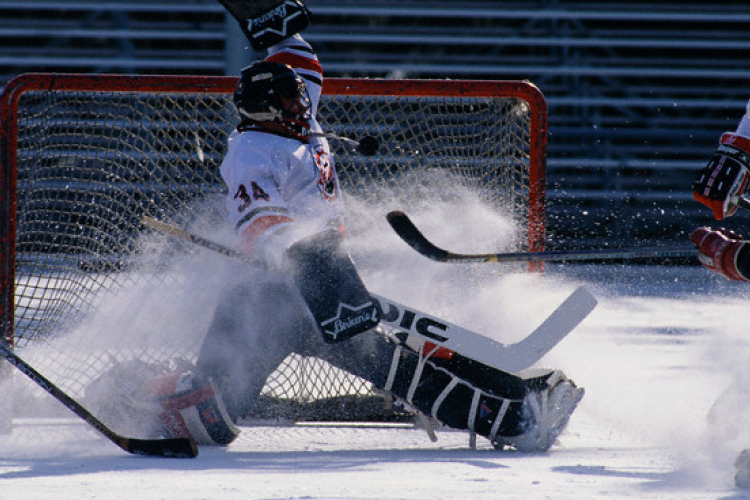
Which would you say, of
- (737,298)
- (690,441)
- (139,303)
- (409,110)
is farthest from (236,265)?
(737,298)

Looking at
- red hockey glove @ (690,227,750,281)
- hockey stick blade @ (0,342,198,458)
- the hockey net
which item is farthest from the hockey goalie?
red hockey glove @ (690,227,750,281)

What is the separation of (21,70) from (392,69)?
3.23 m

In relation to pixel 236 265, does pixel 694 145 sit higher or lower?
lower

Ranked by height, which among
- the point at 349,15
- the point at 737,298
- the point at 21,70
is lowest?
the point at 737,298

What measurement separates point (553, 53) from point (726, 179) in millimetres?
6546

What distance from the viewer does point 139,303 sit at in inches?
129

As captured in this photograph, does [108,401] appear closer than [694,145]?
Yes

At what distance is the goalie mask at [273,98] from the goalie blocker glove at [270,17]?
0.32 meters

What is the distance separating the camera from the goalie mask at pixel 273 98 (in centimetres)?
280

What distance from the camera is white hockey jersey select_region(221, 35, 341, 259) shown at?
2670 mm

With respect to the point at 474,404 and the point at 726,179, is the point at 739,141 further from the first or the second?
the point at 474,404

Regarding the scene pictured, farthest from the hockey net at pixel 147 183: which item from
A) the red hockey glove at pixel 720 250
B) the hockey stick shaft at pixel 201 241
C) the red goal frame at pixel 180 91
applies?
the red hockey glove at pixel 720 250

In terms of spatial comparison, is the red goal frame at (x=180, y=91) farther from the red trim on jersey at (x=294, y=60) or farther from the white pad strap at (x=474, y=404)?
the white pad strap at (x=474, y=404)

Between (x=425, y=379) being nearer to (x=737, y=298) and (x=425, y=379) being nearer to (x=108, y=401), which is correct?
(x=108, y=401)
